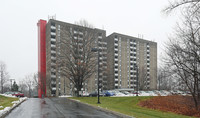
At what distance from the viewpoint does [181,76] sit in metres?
16.4

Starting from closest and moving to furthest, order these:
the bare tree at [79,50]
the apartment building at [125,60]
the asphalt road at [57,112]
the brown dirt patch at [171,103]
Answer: the asphalt road at [57,112], the brown dirt patch at [171,103], the bare tree at [79,50], the apartment building at [125,60]

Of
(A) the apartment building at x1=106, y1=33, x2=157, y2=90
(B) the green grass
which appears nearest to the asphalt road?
(B) the green grass

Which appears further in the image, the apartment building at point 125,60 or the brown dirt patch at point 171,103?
the apartment building at point 125,60

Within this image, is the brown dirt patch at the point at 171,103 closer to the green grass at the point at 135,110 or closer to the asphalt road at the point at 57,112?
the green grass at the point at 135,110

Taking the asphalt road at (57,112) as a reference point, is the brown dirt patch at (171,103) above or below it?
below

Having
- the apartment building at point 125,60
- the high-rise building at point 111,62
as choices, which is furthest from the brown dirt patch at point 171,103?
the apartment building at point 125,60

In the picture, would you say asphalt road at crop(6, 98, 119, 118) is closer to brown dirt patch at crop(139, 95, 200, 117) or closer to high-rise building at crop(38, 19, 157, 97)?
brown dirt patch at crop(139, 95, 200, 117)

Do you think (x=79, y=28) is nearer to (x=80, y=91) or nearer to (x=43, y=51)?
(x=80, y=91)

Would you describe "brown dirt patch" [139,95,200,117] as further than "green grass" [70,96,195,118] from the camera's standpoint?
Yes

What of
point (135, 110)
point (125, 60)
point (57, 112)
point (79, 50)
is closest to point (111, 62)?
point (125, 60)

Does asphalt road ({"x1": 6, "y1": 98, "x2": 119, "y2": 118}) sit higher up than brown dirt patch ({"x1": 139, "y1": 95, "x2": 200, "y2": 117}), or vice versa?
asphalt road ({"x1": 6, "y1": 98, "x2": 119, "y2": 118})

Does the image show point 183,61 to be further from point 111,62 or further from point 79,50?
point 111,62

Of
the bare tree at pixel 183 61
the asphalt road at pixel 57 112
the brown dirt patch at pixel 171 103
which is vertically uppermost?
the bare tree at pixel 183 61

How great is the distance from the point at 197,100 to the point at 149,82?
9409 centimetres
